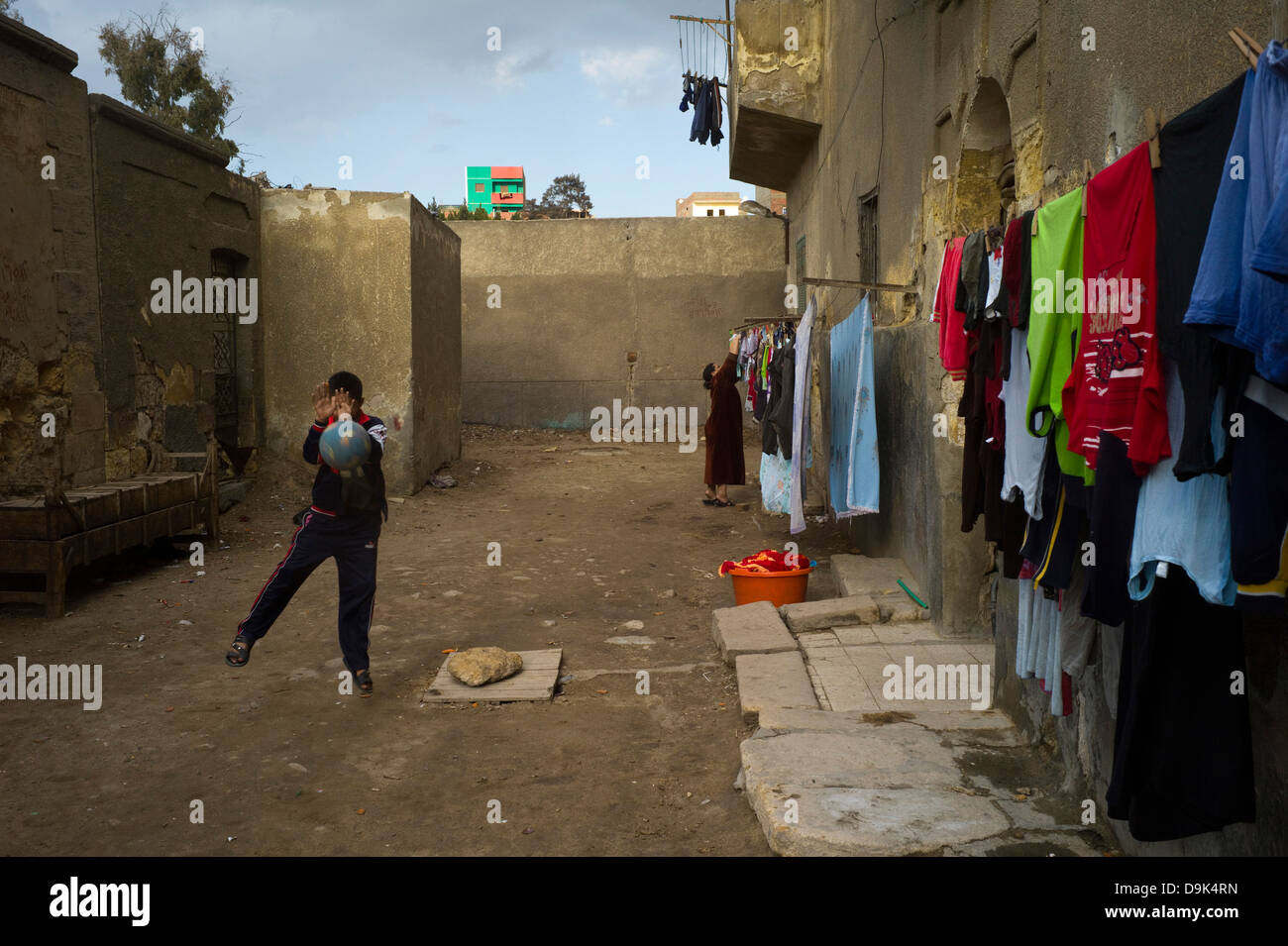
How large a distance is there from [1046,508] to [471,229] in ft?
55.2

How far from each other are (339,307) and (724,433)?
4.77 m

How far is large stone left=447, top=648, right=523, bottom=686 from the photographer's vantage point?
5383 mm

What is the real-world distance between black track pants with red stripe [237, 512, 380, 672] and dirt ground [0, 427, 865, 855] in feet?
1.14

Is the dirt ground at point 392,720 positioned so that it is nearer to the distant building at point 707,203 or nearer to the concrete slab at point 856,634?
the concrete slab at point 856,634

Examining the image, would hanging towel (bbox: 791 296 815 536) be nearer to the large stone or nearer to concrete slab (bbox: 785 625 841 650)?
concrete slab (bbox: 785 625 841 650)

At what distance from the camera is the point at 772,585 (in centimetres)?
677

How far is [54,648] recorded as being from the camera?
5953mm

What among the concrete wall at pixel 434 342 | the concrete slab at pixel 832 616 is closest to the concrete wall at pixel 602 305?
the concrete wall at pixel 434 342

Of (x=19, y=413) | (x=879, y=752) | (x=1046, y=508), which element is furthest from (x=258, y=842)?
(x=19, y=413)

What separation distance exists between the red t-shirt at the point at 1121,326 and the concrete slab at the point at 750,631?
3.08 meters

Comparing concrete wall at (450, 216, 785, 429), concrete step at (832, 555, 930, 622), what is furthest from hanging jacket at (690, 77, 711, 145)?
concrete step at (832, 555, 930, 622)

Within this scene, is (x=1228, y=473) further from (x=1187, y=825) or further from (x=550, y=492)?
(x=550, y=492)

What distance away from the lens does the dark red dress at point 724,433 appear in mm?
11164

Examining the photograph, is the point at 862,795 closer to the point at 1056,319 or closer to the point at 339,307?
the point at 1056,319
